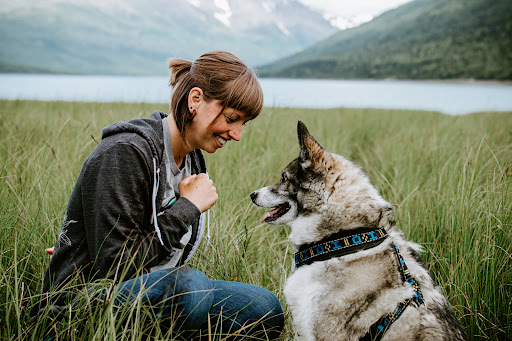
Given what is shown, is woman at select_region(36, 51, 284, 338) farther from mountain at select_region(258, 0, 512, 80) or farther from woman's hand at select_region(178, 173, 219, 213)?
mountain at select_region(258, 0, 512, 80)

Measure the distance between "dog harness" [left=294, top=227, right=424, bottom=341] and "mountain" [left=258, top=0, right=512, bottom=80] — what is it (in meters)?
64.7

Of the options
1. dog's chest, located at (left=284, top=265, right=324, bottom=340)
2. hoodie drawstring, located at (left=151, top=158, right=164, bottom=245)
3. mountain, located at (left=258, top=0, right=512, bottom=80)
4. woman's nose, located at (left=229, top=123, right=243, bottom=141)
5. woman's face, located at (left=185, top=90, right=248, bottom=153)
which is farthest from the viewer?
mountain, located at (left=258, top=0, right=512, bottom=80)

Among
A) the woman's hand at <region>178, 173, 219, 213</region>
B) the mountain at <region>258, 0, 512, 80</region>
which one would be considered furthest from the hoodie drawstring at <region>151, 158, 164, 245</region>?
the mountain at <region>258, 0, 512, 80</region>

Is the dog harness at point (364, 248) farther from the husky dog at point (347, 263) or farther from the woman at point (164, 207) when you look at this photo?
the woman at point (164, 207)

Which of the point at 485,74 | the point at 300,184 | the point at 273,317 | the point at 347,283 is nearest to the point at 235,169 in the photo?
the point at 300,184

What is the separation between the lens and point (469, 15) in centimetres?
11775

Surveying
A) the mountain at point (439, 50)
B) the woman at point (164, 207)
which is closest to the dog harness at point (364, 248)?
the woman at point (164, 207)

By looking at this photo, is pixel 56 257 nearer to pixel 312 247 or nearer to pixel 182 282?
pixel 182 282

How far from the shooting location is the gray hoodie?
163cm

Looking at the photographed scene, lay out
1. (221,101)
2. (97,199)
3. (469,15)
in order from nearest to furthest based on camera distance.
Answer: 1. (97,199)
2. (221,101)
3. (469,15)

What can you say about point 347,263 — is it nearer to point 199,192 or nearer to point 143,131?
point 199,192

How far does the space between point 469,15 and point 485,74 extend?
181ft

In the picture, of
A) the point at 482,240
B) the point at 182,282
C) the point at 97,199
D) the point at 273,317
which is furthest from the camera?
the point at 482,240

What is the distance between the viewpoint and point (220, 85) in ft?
6.49
